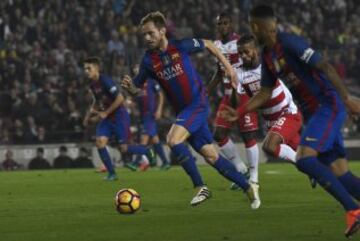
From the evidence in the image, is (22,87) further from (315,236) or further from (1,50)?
(315,236)

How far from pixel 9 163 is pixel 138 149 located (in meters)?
5.82

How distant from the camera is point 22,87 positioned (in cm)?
2977

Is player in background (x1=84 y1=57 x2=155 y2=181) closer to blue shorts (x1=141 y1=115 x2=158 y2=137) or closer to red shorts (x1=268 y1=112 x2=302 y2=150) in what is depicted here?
blue shorts (x1=141 y1=115 x2=158 y2=137)

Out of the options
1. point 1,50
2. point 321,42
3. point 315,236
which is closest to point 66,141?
point 1,50

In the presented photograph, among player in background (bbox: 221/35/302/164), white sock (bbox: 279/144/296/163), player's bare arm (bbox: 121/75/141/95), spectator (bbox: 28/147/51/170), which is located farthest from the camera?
spectator (bbox: 28/147/51/170)

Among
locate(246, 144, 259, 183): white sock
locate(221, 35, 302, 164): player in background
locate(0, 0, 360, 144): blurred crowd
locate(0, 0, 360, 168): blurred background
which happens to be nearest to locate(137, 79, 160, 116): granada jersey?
locate(0, 0, 360, 168): blurred background

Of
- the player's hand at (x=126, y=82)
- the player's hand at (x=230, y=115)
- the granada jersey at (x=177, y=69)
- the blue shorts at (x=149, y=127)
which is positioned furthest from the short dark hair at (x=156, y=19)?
the blue shorts at (x=149, y=127)

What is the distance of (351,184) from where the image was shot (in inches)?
404

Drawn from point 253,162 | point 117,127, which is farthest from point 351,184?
point 117,127

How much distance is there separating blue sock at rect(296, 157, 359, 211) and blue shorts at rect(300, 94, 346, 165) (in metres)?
0.16

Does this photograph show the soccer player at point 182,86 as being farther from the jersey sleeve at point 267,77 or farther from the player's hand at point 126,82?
the jersey sleeve at point 267,77

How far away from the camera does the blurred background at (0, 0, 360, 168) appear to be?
28703mm

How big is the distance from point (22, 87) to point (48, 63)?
155 centimetres

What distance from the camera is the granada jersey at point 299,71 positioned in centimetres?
976
